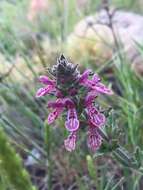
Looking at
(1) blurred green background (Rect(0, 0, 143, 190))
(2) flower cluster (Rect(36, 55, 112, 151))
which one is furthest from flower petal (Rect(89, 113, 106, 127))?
(1) blurred green background (Rect(0, 0, 143, 190))

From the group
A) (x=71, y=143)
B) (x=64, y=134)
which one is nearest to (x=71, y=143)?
(x=71, y=143)

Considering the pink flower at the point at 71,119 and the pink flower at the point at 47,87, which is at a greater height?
the pink flower at the point at 47,87

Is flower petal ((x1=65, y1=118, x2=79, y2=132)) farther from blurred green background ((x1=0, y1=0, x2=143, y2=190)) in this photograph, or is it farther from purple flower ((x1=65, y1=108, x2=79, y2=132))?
blurred green background ((x1=0, y1=0, x2=143, y2=190))

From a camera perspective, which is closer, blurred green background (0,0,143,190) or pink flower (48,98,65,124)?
pink flower (48,98,65,124)

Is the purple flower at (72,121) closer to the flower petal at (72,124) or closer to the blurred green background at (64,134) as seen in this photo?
the flower petal at (72,124)

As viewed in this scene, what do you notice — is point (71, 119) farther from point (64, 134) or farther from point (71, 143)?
point (64, 134)

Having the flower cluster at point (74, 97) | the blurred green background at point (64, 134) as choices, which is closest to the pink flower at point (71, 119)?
the flower cluster at point (74, 97)

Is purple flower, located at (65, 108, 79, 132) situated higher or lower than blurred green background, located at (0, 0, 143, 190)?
lower

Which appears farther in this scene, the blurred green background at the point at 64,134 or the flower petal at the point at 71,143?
the blurred green background at the point at 64,134

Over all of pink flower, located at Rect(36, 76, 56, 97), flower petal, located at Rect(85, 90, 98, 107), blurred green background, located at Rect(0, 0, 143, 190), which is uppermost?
blurred green background, located at Rect(0, 0, 143, 190)
